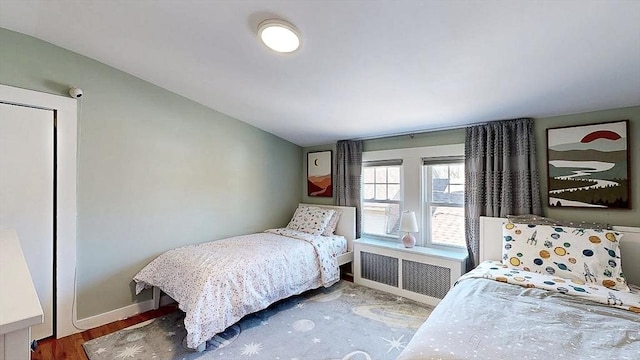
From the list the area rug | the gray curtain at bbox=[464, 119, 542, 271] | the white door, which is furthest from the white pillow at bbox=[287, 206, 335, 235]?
the white door

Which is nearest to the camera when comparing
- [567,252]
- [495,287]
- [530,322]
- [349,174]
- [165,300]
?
[530,322]

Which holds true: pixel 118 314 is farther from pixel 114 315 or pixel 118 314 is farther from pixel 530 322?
pixel 530 322

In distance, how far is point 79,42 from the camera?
232 centimetres

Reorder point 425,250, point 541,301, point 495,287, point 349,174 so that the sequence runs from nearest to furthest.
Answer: point 541,301, point 495,287, point 425,250, point 349,174

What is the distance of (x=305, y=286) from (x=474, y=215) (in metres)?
1.86

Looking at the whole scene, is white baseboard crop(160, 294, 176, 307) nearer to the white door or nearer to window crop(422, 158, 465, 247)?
the white door

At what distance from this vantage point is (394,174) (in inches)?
144

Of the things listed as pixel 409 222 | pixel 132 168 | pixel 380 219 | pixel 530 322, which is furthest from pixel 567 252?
pixel 132 168

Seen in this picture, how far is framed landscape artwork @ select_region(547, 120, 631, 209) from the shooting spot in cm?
223

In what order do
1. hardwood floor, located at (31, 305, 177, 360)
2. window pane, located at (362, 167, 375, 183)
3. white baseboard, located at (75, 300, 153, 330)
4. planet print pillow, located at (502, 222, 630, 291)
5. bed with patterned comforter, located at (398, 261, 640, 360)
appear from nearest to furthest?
bed with patterned comforter, located at (398, 261, 640, 360) < planet print pillow, located at (502, 222, 630, 291) < hardwood floor, located at (31, 305, 177, 360) < white baseboard, located at (75, 300, 153, 330) < window pane, located at (362, 167, 375, 183)

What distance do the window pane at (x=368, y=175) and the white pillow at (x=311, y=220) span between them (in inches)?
25.0

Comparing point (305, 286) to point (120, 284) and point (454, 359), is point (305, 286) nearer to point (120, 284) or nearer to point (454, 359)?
point (120, 284)

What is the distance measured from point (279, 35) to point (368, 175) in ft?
7.96

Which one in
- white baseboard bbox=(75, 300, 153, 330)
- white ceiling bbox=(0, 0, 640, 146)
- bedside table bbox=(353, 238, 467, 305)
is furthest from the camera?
bedside table bbox=(353, 238, 467, 305)
